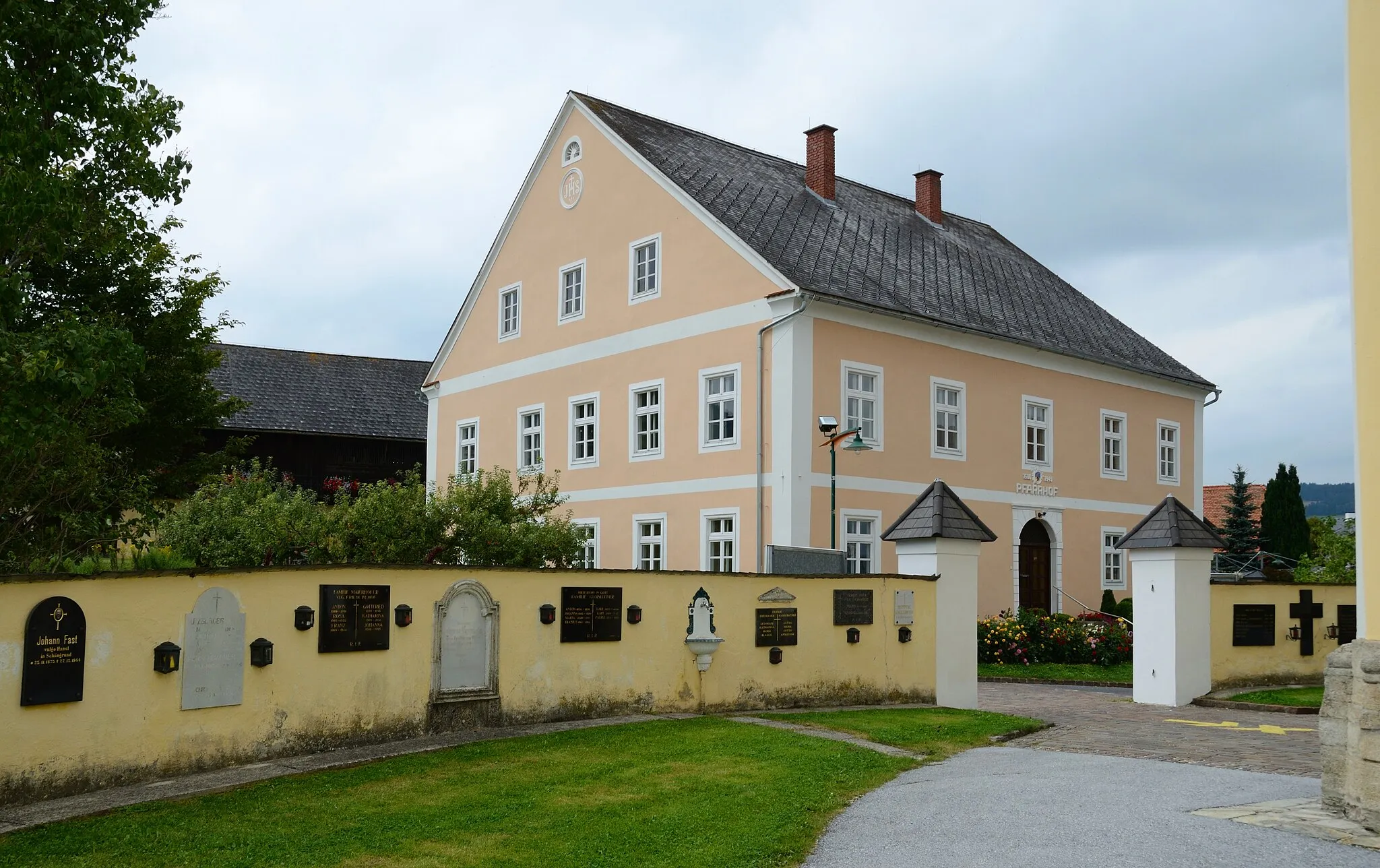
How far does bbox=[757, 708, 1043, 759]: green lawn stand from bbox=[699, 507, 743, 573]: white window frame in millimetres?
8617

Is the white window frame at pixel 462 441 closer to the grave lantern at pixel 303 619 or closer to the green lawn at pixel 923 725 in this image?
the green lawn at pixel 923 725

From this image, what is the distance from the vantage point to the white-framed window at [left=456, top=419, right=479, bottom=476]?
30.6 metres

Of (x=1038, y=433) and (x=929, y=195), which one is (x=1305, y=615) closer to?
(x=1038, y=433)

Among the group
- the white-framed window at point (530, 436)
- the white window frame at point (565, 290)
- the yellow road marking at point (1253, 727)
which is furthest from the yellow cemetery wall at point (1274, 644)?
the white-framed window at point (530, 436)

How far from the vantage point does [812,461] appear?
2239 centimetres

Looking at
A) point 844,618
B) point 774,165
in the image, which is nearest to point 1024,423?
point 774,165

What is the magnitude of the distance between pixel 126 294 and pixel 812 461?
39.8ft

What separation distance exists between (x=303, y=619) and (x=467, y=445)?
2067 centimetres

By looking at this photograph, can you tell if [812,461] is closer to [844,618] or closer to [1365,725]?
[844,618]

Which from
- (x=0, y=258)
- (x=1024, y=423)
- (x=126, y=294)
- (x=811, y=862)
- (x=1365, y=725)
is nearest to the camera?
(x=811, y=862)

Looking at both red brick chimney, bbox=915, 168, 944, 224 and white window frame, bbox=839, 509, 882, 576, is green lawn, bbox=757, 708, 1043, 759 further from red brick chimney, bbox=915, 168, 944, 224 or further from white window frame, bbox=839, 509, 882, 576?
red brick chimney, bbox=915, 168, 944, 224

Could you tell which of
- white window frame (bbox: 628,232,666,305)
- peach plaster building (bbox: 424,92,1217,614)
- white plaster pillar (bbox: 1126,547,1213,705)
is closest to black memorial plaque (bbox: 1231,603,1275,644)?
white plaster pillar (bbox: 1126,547,1213,705)

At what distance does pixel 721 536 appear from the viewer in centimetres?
2352

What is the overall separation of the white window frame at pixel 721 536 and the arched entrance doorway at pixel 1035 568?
7292mm
